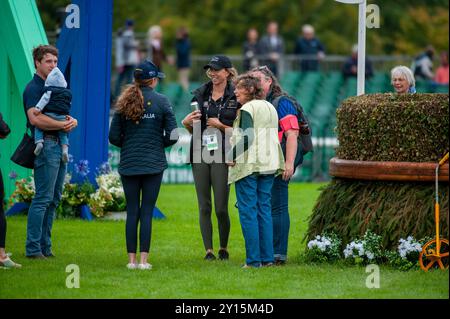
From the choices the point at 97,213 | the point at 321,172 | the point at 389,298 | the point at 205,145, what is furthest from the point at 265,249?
the point at 321,172

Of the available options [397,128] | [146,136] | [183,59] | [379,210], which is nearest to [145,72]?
[146,136]

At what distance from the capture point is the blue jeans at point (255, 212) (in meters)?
10.2

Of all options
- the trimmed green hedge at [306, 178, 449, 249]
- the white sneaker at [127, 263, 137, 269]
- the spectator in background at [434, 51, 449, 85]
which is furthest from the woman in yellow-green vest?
the spectator in background at [434, 51, 449, 85]

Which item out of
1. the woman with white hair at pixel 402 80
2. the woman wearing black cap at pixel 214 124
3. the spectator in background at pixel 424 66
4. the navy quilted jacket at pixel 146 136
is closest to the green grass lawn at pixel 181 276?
the woman wearing black cap at pixel 214 124

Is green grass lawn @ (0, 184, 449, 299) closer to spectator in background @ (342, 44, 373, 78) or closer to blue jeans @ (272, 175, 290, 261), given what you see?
blue jeans @ (272, 175, 290, 261)

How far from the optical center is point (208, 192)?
36.4 ft

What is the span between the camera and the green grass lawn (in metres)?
9.01

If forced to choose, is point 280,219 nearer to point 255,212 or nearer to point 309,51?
point 255,212

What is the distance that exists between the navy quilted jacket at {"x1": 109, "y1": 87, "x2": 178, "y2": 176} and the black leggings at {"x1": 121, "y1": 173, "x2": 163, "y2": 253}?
5.0 inches

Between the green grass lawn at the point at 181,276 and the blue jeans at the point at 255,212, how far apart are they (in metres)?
0.24

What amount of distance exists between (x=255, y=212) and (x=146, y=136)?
126 centimetres

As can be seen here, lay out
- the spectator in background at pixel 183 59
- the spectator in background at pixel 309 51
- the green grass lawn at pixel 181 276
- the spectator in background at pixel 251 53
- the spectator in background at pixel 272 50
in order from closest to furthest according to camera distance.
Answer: the green grass lawn at pixel 181 276
the spectator in background at pixel 251 53
the spectator in background at pixel 272 50
the spectator in background at pixel 183 59
the spectator in background at pixel 309 51

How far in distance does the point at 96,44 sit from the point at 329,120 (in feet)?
38.3

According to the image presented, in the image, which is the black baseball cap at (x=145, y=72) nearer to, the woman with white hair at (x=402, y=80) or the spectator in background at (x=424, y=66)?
the woman with white hair at (x=402, y=80)
